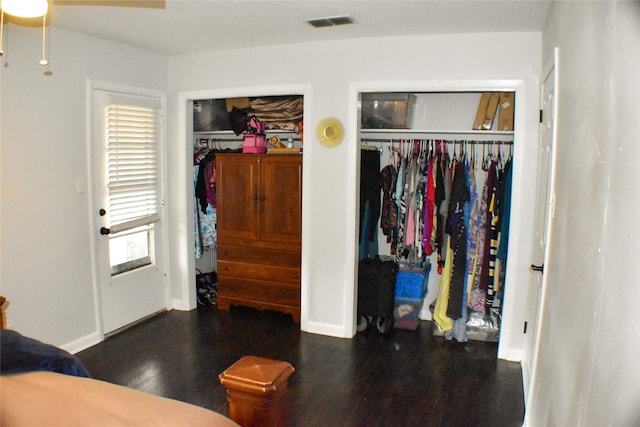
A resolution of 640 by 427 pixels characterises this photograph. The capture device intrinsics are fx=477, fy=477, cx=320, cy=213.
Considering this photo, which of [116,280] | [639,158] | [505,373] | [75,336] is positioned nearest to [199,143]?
[116,280]

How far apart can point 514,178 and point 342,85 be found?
146cm

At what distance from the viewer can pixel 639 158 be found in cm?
98

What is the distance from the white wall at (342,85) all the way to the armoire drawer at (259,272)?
0.28 m

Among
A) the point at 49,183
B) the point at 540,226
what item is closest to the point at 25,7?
the point at 49,183

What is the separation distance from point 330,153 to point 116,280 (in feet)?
6.65

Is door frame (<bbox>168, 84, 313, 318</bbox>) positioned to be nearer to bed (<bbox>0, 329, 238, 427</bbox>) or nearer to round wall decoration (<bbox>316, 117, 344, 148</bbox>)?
round wall decoration (<bbox>316, 117, 344, 148</bbox>)

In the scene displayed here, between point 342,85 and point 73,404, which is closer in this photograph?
point 73,404

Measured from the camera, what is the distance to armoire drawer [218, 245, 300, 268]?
167 inches

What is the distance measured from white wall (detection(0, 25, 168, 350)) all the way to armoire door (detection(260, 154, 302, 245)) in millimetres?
1400

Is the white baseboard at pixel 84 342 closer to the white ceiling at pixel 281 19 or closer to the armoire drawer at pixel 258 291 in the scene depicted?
the armoire drawer at pixel 258 291

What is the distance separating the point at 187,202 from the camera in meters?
4.43

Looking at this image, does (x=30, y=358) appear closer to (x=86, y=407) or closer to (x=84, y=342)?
(x=86, y=407)

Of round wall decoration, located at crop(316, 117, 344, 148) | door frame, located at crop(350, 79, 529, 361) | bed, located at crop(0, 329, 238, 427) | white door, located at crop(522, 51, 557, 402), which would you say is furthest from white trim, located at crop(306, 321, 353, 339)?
bed, located at crop(0, 329, 238, 427)

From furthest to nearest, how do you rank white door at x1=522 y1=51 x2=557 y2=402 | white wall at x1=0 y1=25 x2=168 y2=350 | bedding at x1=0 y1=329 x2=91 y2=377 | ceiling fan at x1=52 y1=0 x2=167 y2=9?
white wall at x1=0 y1=25 x2=168 y2=350 → white door at x1=522 y1=51 x2=557 y2=402 → ceiling fan at x1=52 y1=0 x2=167 y2=9 → bedding at x1=0 y1=329 x2=91 y2=377
